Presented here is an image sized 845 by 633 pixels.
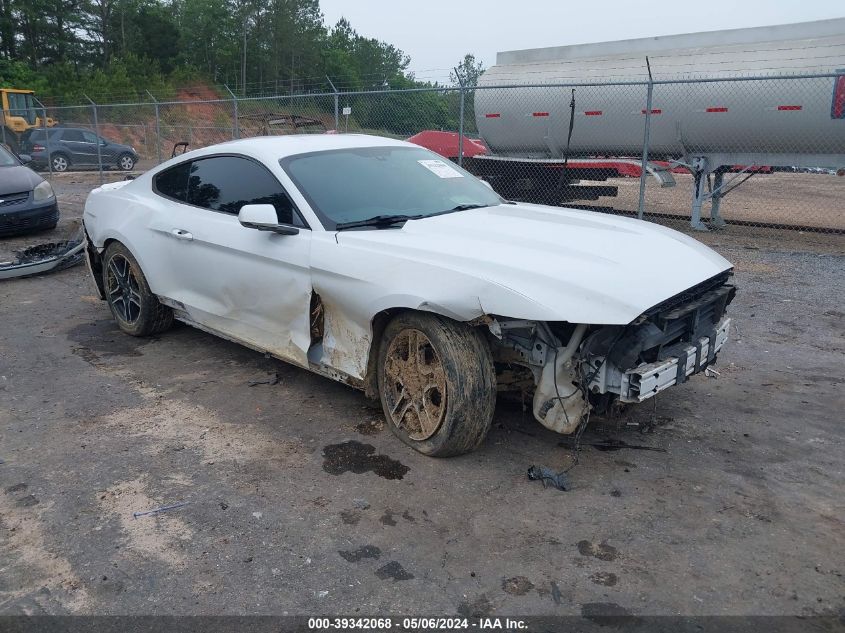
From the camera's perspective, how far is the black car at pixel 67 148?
2145cm

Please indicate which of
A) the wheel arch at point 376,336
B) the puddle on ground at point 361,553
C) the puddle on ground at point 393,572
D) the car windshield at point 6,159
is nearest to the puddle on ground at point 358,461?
the wheel arch at point 376,336

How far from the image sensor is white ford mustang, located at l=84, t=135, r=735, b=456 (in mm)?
3289

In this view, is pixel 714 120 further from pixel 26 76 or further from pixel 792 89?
pixel 26 76

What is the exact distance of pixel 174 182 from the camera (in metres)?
5.33

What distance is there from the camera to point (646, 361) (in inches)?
138

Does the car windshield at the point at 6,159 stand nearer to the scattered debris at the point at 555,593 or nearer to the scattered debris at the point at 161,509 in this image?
the scattered debris at the point at 161,509

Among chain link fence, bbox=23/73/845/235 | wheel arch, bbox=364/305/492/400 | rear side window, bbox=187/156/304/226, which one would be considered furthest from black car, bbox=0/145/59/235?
wheel arch, bbox=364/305/492/400

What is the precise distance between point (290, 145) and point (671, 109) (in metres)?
8.81

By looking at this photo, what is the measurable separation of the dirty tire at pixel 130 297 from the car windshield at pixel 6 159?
6182 mm

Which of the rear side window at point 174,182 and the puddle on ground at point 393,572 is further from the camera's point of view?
the rear side window at point 174,182

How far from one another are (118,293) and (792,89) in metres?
9.96

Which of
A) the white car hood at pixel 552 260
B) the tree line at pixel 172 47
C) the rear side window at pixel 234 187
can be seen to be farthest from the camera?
the tree line at pixel 172 47

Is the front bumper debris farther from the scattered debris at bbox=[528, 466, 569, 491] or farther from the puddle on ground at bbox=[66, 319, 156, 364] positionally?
the puddle on ground at bbox=[66, 319, 156, 364]

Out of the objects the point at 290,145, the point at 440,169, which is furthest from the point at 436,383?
the point at 290,145
